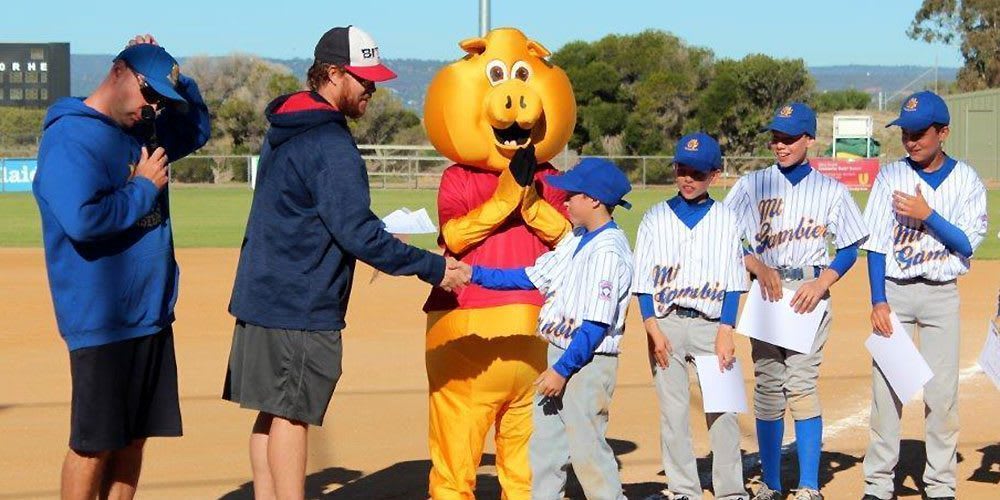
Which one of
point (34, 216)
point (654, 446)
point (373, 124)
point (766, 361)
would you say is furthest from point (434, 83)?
point (373, 124)

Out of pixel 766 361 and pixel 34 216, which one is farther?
pixel 34 216

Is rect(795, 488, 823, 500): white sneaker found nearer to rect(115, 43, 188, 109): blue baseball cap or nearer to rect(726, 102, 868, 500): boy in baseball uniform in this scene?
rect(726, 102, 868, 500): boy in baseball uniform

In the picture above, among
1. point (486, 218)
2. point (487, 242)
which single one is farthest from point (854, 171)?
point (486, 218)

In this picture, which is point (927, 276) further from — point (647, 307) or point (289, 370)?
point (289, 370)

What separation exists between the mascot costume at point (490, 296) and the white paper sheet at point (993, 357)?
229 centimetres

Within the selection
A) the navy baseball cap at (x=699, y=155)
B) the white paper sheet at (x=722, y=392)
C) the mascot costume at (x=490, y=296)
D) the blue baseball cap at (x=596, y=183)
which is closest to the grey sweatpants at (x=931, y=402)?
the white paper sheet at (x=722, y=392)

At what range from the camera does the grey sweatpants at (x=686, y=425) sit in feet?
21.0

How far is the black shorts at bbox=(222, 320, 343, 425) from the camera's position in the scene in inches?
219

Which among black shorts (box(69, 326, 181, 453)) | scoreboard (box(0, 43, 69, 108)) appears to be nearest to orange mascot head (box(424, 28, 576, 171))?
black shorts (box(69, 326, 181, 453))

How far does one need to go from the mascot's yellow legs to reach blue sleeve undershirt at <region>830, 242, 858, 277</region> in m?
1.49

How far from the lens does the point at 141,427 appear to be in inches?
220

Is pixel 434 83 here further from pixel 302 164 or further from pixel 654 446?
pixel 654 446

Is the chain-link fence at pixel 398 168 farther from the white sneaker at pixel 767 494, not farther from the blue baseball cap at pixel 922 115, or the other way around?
the white sneaker at pixel 767 494

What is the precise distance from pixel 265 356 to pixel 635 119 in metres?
52.5
